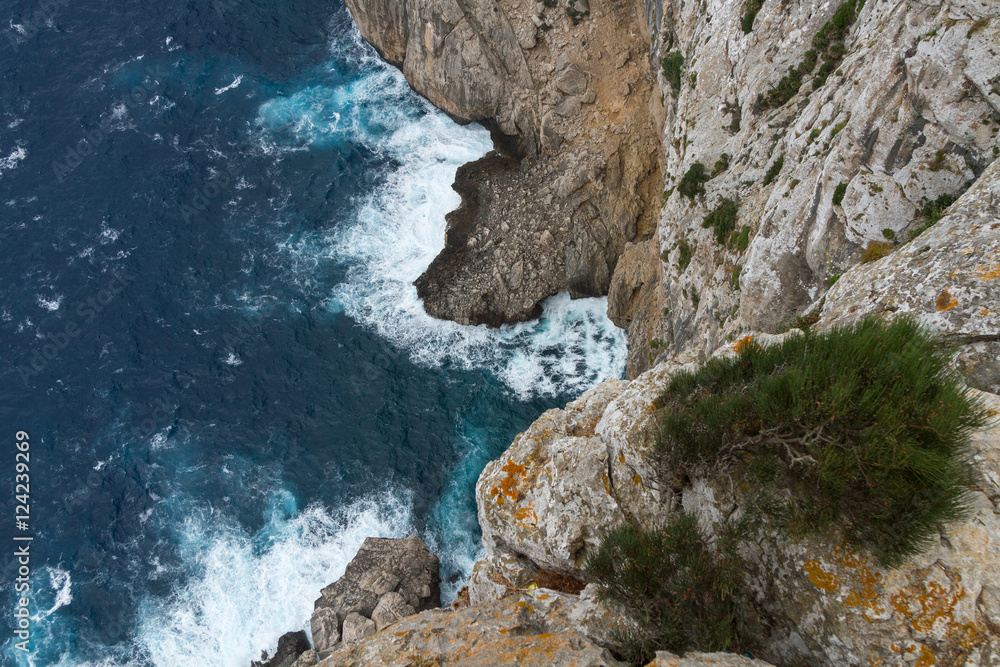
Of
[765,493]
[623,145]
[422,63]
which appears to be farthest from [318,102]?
[765,493]

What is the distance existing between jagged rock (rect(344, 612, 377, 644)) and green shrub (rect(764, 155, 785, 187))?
31.8m

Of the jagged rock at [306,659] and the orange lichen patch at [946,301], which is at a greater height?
the orange lichen patch at [946,301]

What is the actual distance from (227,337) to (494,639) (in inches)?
1514

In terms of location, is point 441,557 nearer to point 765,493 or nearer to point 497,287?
point 497,287

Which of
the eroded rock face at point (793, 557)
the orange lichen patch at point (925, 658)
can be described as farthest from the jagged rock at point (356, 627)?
the orange lichen patch at point (925, 658)

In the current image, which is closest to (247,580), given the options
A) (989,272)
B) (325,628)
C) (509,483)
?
(325,628)

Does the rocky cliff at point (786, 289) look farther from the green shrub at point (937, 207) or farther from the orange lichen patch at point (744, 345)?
the orange lichen patch at point (744, 345)

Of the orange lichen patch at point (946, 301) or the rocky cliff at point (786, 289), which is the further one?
the orange lichen patch at point (946, 301)

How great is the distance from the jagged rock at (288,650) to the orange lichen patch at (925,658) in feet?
110

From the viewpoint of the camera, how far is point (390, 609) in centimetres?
3488

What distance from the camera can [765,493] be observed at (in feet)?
42.2

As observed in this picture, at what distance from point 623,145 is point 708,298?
20.7 m

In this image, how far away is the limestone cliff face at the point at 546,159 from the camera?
4444 cm

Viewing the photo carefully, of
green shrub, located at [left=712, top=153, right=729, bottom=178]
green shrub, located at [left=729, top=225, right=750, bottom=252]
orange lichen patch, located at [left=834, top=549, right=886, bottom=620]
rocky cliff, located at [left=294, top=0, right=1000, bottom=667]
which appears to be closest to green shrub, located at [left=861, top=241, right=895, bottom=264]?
rocky cliff, located at [left=294, top=0, right=1000, bottom=667]
